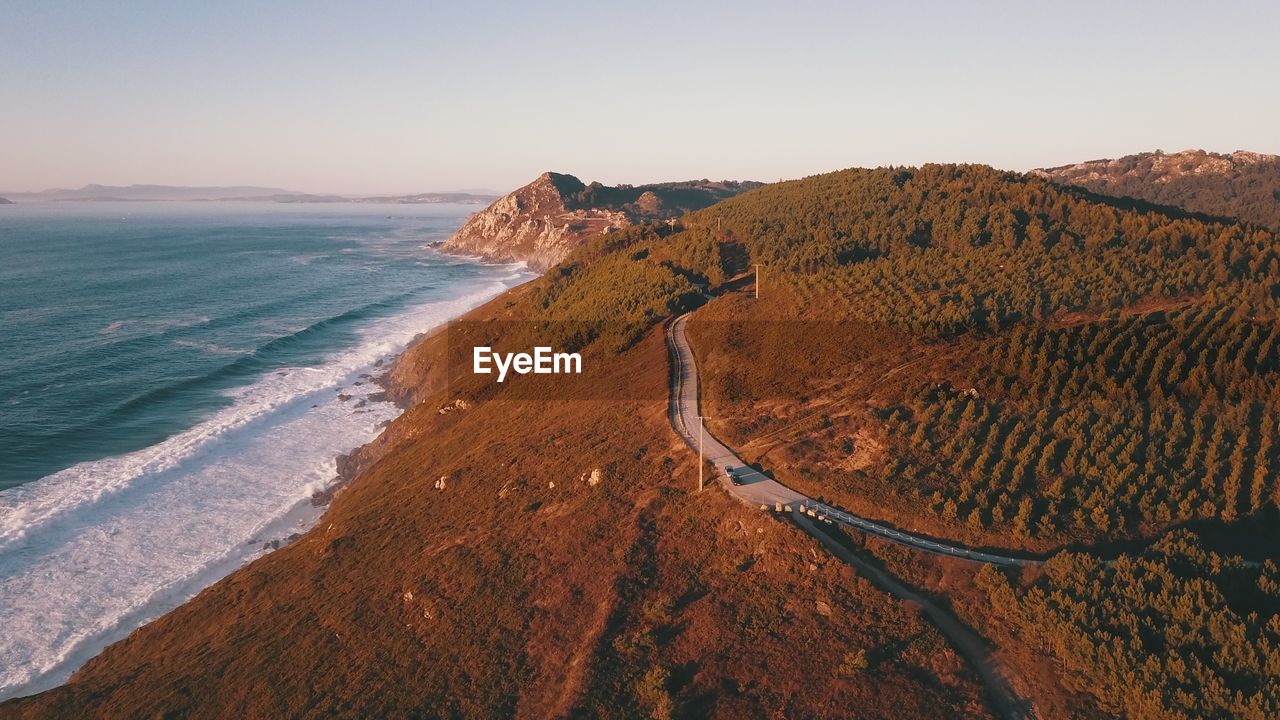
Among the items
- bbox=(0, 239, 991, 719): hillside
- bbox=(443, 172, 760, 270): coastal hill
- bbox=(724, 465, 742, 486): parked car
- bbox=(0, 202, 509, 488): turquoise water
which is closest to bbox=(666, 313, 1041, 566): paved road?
bbox=(724, 465, 742, 486): parked car

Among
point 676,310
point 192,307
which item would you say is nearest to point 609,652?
point 676,310

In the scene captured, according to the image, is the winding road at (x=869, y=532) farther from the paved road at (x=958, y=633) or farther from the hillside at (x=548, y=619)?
the hillside at (x=548, y=619)

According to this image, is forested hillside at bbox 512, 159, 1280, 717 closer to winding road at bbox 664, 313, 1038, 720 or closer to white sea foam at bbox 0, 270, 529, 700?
winding road at bbox 664, 313, 1038, 720

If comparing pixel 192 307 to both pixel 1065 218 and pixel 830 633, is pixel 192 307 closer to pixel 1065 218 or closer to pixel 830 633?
pixel 830 633

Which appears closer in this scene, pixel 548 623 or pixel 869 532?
pixel 548 623

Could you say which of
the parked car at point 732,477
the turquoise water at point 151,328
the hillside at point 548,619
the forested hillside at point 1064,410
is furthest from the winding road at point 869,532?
the turquoise water at point 151,328

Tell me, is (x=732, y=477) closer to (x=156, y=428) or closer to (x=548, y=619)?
(x=548, y=619)

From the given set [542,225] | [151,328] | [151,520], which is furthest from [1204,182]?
[151,328]
